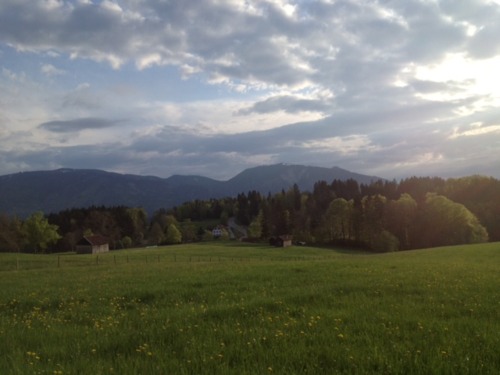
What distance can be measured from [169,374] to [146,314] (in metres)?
6.17

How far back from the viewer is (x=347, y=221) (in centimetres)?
12612

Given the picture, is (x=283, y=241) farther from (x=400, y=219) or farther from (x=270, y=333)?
(x=270, y=333)

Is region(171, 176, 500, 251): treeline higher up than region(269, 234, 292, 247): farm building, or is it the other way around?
region(171, 176, 500, 251): treeline

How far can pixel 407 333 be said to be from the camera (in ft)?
28.8

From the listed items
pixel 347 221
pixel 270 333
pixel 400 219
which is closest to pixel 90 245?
pixel 347 221

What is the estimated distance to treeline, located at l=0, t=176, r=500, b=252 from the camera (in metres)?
106

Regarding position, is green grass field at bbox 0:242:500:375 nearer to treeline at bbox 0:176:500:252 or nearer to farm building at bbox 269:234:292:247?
treeline at bbox 0:176:500:252

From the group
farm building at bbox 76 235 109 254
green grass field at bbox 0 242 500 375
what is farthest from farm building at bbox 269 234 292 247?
green grass field at bbox 0 242 500 375

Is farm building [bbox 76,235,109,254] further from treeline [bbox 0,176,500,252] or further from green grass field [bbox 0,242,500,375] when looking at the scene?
green grass field [bbox 0,242,500,375]

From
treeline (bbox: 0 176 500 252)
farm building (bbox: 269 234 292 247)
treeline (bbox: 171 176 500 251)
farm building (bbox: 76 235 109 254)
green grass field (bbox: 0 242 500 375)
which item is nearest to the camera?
green grass field (bbox: 0 242 500 375)

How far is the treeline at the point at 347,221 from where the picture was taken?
105750 mm

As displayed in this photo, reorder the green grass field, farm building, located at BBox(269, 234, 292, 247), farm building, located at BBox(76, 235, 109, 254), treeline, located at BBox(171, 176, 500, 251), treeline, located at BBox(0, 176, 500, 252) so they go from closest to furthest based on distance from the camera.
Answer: the green grass field → treeline, located at BBox(171, 176, 500, 251) → treeline, located at BBox(0, 176, 500, 252) → farm building, located at BBox(76, 235, 109, 254) → farm building, located at BBox(269, 234, 292, 247)

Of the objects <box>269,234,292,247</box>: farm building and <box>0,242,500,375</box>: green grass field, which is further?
<box>269,234,292,247</box>: farm building

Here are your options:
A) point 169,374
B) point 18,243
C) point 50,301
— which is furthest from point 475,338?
point 18,243
